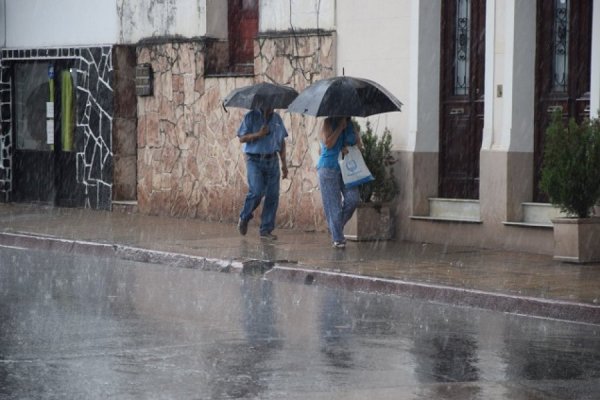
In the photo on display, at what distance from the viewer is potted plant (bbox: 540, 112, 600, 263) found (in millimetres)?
15180

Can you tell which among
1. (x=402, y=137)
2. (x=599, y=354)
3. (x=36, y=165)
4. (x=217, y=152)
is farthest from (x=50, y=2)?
(x=599, y=354)

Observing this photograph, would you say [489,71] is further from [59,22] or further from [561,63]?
[59,22]

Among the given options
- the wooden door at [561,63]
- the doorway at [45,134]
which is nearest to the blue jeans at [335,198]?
the wooden door at [561,63]

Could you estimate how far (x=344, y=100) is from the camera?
647 inches

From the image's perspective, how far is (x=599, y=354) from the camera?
10.3 meters

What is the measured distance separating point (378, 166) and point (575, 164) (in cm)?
335

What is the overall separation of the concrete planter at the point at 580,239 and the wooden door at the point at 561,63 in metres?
1.70

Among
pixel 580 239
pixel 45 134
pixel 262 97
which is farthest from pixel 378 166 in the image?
pixel 45 134

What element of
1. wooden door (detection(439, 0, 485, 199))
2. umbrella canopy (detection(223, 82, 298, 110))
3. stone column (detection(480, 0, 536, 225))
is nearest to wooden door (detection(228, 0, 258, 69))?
umbrella canopy (detection(223, 82, 298, 110))

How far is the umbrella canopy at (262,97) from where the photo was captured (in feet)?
58.3

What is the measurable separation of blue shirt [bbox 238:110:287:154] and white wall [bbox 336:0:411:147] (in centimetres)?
107

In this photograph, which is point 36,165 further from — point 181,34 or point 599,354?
point 599,354

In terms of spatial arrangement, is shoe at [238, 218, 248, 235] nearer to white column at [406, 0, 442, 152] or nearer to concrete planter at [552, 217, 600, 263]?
white column at [406, 0, 442, 152]

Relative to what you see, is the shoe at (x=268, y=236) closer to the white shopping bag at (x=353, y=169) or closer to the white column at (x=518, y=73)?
the white shopping bag at (x=353, y=169)
